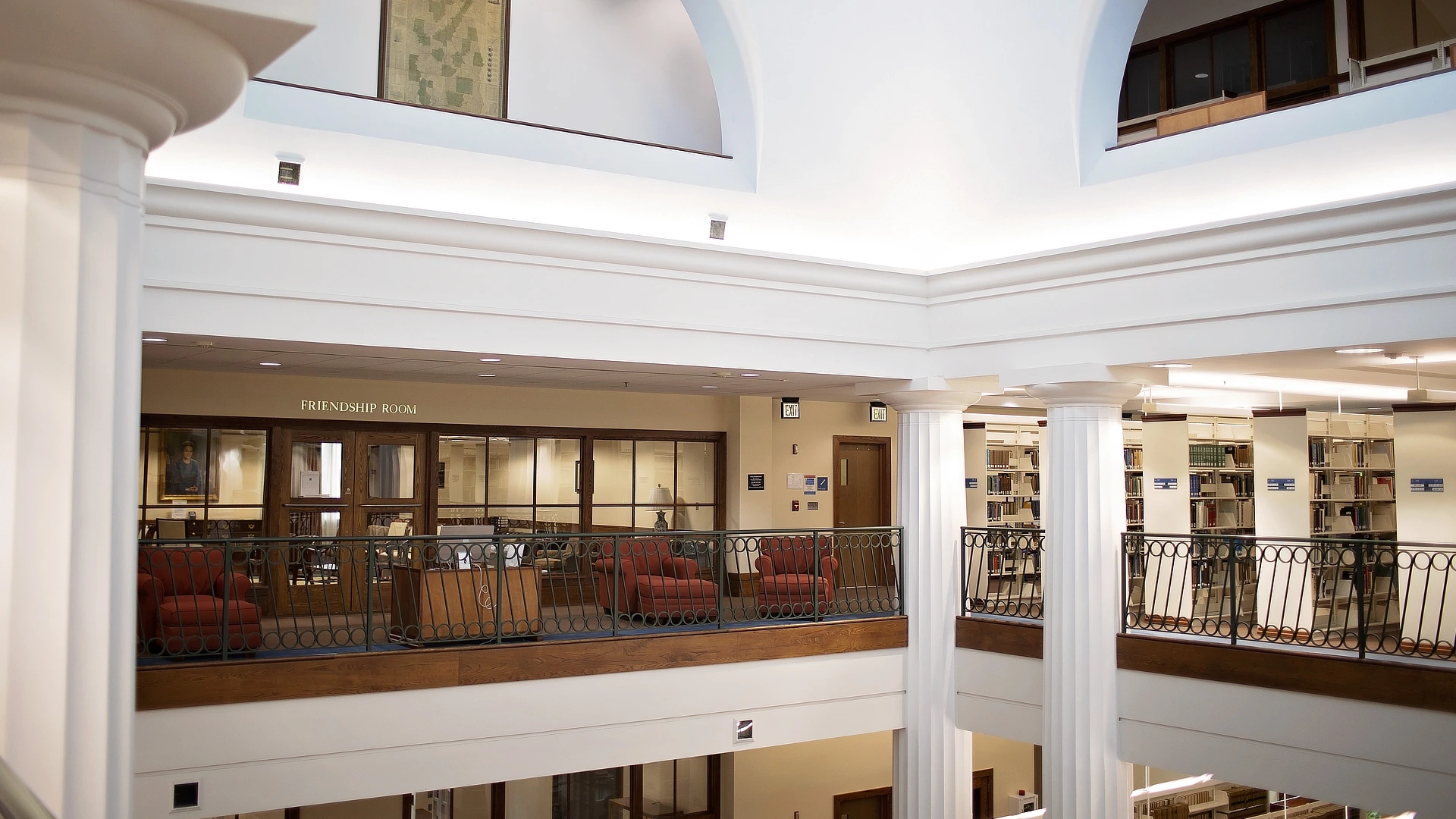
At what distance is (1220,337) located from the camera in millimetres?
7523

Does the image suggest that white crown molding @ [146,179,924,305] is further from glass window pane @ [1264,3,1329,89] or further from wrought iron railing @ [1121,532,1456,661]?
glass window pane @ [1264,3,1329,89]

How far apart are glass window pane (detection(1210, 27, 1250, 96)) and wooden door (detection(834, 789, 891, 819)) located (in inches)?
354

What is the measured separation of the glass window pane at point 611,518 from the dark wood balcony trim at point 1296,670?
583 cm

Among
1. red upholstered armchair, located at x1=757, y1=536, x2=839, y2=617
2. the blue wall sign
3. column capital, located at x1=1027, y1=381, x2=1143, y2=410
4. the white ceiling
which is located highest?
the white ceiling

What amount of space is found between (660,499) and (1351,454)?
804 centimetres

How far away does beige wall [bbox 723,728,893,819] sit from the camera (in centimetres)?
1262

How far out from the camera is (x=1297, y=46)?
415 inches

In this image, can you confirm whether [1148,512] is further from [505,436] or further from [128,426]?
[128,426]

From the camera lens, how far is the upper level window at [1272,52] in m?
9.78

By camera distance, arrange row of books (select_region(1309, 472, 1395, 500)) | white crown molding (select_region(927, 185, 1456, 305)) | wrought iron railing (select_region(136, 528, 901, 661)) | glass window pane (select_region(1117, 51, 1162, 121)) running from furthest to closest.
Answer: row of books (select_region(1309, 472, 1395, 500)), glass window pane (select_region(1117, 51, 1162, 121)), wrought iron railing (select_region(136, 528, 901, 661)), white crown molding (select_region(927, 185, 1456, 305))

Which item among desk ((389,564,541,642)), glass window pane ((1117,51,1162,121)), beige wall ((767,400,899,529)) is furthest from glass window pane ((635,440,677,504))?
glass window pane ((1117,51,1162,121))

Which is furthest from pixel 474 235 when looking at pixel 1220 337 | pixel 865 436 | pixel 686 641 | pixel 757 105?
pixel 865 436

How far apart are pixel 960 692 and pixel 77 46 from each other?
857cm

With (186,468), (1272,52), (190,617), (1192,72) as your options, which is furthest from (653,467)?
(1272,52)
